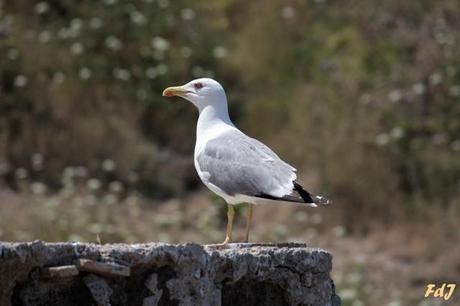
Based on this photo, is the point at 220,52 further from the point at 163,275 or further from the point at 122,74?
the point at 163,275

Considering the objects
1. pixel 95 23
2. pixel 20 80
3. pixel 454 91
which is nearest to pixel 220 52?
pixel 95 23

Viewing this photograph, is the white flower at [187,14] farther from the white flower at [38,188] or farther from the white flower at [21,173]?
the white flower at [38,188]

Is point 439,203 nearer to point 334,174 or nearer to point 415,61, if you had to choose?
point 334,174

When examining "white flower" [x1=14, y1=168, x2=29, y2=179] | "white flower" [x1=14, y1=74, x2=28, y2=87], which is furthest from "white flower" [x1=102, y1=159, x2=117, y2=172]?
"white flower" [x1=14, y1=74, x2=28, y2=87]

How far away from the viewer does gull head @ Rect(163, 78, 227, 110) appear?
20.7 feet

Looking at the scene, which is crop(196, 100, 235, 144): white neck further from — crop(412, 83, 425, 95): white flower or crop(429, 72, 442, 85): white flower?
crop(429, 72, 442, 85): white flower

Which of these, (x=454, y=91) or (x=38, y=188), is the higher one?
(x=454, y=91)

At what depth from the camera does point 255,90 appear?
1316 centimetres

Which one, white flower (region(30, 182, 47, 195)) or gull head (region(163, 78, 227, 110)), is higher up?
white flower (region(30, 182, 47, 195))

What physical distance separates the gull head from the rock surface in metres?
1.53

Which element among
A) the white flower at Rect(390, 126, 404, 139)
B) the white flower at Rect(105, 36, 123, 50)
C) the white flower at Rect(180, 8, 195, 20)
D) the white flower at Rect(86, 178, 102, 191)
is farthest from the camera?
the white flower at Rect(180, 8, 195, 20)

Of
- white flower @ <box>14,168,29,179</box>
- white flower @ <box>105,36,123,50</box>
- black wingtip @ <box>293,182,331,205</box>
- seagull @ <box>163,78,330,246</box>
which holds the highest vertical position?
white flower @ <box>105,36,123,50</box>

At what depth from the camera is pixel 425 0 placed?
13.8 metres

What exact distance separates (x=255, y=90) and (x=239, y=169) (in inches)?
293
